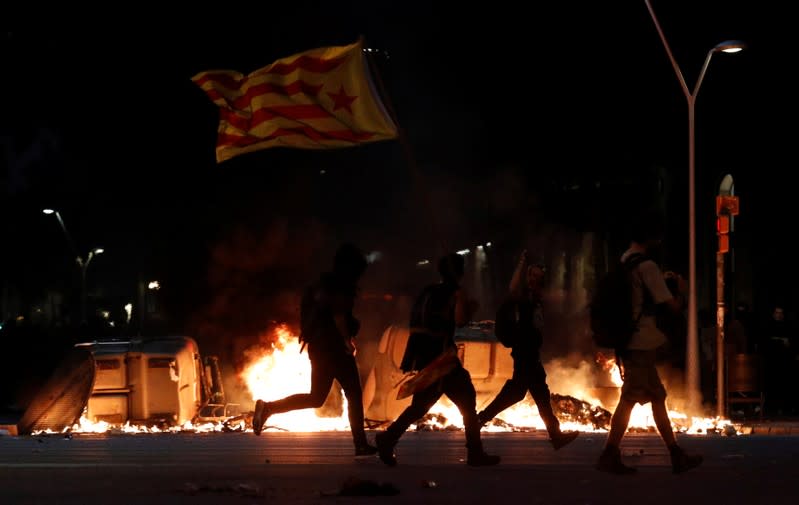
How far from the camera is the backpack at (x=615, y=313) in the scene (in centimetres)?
1070

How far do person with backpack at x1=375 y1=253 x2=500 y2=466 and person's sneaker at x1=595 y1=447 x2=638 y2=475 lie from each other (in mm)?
1144

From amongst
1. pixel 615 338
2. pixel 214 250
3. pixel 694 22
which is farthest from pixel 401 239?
pixel 615 338

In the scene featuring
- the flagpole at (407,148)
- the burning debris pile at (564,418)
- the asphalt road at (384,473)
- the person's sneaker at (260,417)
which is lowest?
the burning debris pile at (564,418)

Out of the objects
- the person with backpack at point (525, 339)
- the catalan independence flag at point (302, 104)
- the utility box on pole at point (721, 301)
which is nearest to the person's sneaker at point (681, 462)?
the person with backpack at point (525, 339)

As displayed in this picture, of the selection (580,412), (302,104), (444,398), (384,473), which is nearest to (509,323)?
(384,473)

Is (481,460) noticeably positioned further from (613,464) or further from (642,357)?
(642,357)

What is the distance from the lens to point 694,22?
35.4m

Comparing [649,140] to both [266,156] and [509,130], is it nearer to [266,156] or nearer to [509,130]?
[509,130]

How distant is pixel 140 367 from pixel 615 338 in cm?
967

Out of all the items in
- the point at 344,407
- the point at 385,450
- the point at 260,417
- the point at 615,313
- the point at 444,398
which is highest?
the point at 615,313

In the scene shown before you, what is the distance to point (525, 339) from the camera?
13.0 meters

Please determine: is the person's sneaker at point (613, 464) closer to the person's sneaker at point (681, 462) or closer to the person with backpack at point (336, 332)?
the person's sneaker at point (681, 462)

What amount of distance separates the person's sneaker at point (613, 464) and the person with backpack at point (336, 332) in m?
2.27

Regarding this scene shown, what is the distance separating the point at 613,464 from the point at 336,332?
2.76 metres
